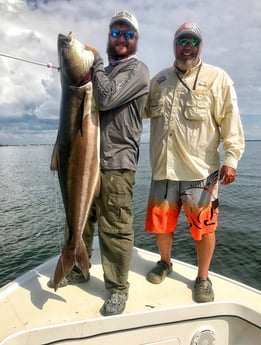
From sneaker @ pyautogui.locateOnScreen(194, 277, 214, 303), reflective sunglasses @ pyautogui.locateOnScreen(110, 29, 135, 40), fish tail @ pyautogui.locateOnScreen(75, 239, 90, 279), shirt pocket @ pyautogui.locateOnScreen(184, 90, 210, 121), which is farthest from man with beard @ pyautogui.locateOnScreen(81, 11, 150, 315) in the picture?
sneaker @ pyautogui.locateOnScreen(194, 277, 214, 303)

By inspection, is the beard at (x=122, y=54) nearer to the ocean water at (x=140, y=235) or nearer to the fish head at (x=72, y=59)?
the fish head at (x=72, y=59)

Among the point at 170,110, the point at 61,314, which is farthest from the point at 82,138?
the point at 61,314

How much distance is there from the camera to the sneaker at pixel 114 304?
135 inches

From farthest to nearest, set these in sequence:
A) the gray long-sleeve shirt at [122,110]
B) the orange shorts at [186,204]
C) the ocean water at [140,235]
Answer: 1. the ocean water at [140,235]
2. the orange shorts at [186,204]
3. the gray long-sleeve shirt at [122,110]

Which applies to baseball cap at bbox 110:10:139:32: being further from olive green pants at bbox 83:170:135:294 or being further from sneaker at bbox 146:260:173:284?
sneaker at bbox 146:260:173:284

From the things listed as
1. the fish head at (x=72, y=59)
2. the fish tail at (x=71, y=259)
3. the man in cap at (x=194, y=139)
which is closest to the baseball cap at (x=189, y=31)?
the man in cap at (x=194, y=139)

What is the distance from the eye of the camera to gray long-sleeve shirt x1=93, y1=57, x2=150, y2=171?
3.18 meters

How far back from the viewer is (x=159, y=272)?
166 inches

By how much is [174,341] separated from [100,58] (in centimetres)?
286

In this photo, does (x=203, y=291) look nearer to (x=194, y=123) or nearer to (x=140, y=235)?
(x=194, y=123)

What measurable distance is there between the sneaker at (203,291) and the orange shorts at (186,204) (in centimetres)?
52

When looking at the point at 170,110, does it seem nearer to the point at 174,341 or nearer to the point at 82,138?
the point at 82,138

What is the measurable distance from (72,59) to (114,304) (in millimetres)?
2418

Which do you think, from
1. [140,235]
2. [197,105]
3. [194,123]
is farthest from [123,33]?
[140,235]
